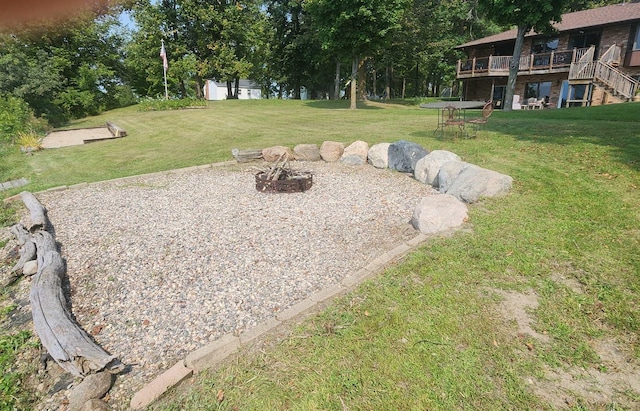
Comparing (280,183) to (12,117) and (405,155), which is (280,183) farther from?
(12,117)

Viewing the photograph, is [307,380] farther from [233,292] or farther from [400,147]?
[400,147]

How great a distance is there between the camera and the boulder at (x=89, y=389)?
2.39m

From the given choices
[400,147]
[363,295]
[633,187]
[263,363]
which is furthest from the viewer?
[400,147]

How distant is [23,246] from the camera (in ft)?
15.5

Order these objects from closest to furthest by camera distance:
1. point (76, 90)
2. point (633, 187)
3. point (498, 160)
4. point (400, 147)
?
1. point (633, 187)
2. point (498, 160)
3. point (400, 147)
4. point (76, 90)

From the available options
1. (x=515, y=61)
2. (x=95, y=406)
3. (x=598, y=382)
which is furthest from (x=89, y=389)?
(x=515, y=61)

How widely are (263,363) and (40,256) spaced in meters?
3.48

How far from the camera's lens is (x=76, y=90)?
2488cm

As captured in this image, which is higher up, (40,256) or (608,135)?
(608,135)

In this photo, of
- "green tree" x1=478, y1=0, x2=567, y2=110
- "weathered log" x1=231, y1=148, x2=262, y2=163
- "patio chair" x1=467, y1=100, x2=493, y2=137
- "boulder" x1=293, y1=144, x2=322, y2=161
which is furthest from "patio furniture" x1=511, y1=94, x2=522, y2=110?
"weathered log" x1=231, y1=148, x2=262, y2=163

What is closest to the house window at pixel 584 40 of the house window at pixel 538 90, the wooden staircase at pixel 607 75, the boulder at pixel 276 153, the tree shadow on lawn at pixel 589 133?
the wooden staircase at pixel 607 75

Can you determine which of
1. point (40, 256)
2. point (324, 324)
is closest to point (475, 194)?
point (324, 324)

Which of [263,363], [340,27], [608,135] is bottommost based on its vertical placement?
[263,363]

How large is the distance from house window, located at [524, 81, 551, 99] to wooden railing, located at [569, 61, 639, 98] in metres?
3.71
